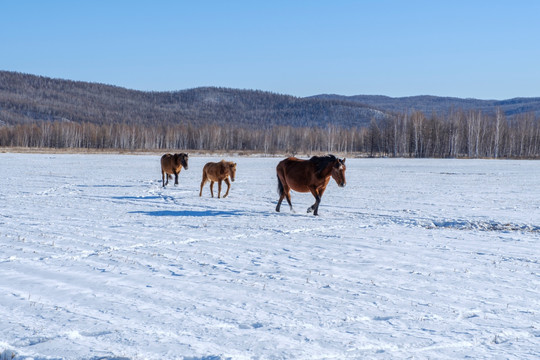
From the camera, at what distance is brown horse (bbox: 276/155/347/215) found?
13.9 meters

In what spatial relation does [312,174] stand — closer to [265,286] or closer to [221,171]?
[221,171]

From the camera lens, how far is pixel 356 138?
14125cm

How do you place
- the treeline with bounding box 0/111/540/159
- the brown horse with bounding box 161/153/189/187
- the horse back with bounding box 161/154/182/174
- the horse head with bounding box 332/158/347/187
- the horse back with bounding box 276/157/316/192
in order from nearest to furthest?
the horse head with bounding box 332/158/347/187
the horse back with bounding box 276/157/316/192
the brown horse with bounding box 161/153/189/187
the horse back with bounding box 161/154/182/174
the treeline with bounding box 0/111/540/159

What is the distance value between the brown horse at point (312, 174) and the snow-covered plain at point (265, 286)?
1.30 metres

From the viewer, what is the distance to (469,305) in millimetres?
5680

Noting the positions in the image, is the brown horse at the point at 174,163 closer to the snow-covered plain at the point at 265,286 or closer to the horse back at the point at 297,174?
the horse back at the point at 297,174

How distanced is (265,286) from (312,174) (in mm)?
8276

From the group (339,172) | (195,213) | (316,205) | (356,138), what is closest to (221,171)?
(195,213)

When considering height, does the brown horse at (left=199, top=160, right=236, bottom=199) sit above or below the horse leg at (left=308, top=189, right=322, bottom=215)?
above

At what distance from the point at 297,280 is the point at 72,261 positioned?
3.33 metres

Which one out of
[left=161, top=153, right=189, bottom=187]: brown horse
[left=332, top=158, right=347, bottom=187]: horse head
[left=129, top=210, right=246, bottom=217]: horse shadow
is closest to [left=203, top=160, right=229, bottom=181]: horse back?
[left=129, top=210, right=246, bottom=217]: horse shadow

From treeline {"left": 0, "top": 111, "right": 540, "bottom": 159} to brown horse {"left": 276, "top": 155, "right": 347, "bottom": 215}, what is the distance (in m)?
78.6

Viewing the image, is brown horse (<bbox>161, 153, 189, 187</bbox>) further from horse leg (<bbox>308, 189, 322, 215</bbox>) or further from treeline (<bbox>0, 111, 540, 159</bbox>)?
treeline (<bbox>0, 111, 540, 159</bbox>)

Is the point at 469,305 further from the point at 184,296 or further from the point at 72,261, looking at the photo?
the point at 72,261
